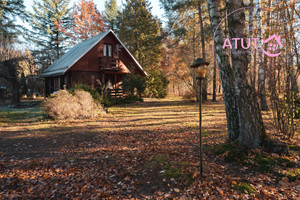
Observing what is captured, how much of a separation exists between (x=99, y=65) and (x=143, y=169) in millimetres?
15716

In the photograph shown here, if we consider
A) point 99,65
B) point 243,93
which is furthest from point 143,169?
point 99,65

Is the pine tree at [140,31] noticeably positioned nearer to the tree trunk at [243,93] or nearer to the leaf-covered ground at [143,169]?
the leaf-covered ground at [143,169]

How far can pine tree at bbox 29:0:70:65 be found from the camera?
97.0 feet

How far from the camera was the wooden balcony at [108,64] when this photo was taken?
1827cm

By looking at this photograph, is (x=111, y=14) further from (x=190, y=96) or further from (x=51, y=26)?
(x=190, y=96)

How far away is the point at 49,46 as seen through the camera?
1224 inches

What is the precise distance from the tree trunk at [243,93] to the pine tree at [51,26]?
100 ft

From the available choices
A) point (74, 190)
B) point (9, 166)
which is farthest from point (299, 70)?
point (9, 166)

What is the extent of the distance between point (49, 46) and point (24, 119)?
24.1 metres

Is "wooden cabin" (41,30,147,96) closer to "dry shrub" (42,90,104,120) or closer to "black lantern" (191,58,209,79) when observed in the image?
"dry shrub" (42,90,104,120)

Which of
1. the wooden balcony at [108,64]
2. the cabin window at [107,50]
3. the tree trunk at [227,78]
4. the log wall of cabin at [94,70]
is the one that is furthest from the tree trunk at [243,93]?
the cabin window at [107,50]

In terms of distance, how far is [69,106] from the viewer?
429 inches

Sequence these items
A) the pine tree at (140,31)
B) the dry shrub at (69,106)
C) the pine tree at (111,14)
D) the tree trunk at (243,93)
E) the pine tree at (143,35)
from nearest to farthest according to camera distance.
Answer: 1. the tree trunk at (243,93)
2. the dry shrub at (69,106)
3. the pine tree at (143,35)
4. the pine tree at (140,31)
5. the pine tree at (111,14)

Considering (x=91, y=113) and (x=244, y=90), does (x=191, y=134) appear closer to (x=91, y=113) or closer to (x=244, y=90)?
(x=244, y=90)
